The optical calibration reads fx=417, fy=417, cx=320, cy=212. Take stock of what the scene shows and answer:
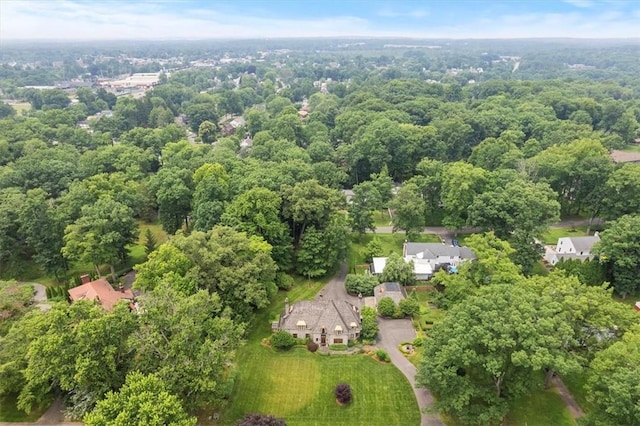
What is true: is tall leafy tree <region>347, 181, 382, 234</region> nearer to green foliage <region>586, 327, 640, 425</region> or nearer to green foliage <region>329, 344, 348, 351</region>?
green foliage <region>329, 344, 348, 351</region>

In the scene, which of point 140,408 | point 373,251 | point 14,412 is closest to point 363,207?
point 373,251

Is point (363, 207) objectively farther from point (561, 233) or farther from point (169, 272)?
point (561, 233)

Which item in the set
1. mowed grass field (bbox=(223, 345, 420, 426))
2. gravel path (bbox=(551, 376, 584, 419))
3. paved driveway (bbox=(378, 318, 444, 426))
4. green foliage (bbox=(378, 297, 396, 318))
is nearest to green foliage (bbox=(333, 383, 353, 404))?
mowed grass field (bbox=(223, 345, 420, 426))

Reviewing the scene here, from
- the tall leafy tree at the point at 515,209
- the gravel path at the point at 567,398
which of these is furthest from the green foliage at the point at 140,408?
the tall leafy tree at the point at 515,209

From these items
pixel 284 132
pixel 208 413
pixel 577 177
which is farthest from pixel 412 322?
pixel 284 132

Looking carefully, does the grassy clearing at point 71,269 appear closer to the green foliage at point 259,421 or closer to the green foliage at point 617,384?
the green foliage at point 259,421

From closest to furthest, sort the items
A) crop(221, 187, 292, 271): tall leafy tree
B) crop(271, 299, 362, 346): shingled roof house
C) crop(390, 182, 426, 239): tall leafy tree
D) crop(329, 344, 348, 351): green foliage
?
crop(329, 344, 348, 351): green foliage, crop(271, 299, 362, 346): shingled roof house, crop(221, 187, 292, 271): tall leafy tree, crop(390, 182, 426, 239): tall leafy tree

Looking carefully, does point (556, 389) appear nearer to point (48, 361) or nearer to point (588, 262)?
point (588, 262)
